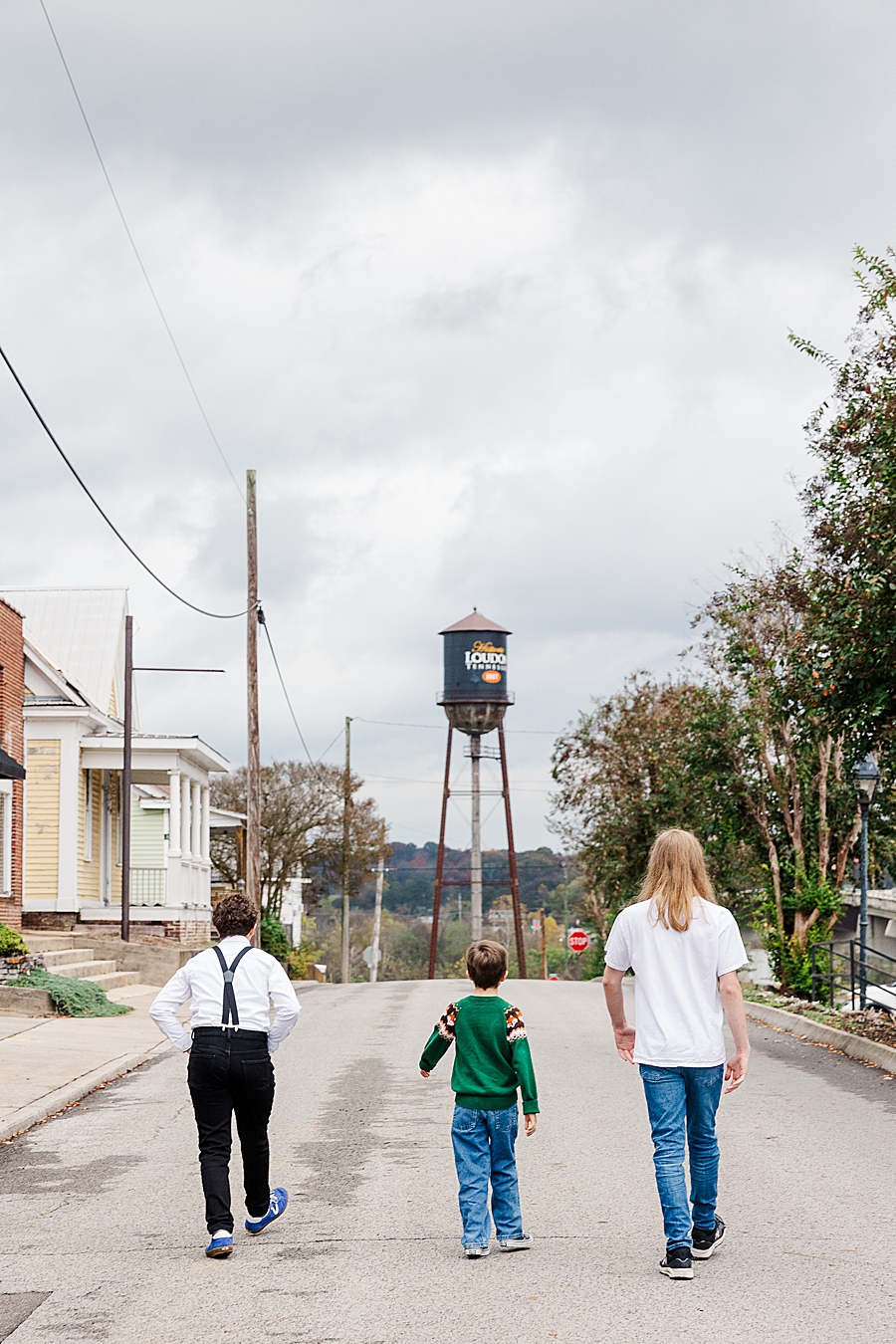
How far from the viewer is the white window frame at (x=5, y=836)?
25.2 metres

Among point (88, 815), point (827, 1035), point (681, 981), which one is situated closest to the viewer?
point (681, 981)

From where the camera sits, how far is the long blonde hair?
5.96 m

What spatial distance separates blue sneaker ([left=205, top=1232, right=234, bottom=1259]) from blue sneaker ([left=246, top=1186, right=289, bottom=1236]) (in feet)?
1.58

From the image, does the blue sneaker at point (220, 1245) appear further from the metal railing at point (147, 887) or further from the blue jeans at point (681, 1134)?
the metal railing at point (147, 887)

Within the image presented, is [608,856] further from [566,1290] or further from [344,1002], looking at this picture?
[566,1290]

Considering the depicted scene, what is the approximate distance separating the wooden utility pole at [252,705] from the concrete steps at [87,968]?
3.11 meters

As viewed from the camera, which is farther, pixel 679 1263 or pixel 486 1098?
pixel 486 1098

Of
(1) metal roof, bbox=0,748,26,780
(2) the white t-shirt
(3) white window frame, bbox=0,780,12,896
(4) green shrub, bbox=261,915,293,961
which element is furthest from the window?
(2) the white t-shirt

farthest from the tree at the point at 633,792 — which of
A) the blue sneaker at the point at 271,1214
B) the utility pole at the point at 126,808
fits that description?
the blue sneaker at the point at 271,1214

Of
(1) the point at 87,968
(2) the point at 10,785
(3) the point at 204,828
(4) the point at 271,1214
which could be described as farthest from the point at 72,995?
(3) the point at 204,828

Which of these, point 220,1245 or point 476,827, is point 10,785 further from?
point 476,827

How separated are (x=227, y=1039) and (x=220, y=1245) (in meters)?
0.89

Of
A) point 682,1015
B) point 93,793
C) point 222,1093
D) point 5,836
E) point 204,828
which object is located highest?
A: point 93,793

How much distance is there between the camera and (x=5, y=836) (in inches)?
993
